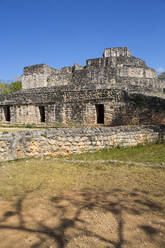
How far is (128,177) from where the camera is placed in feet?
15.3

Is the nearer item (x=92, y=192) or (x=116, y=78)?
(x=92, y=192)

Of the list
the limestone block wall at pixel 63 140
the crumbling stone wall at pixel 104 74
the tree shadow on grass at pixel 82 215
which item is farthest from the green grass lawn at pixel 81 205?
the crumbling stone wall at pixel 104 74

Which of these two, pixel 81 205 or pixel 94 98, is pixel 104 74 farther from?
pixel 81 205

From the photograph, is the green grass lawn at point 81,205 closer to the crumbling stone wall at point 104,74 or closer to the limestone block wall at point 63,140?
the limestone block wall at point 63,140

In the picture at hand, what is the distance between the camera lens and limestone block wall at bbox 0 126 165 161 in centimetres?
619

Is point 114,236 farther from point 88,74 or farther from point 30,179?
point 88,74

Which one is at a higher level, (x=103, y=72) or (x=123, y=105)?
(x=103, y=72)

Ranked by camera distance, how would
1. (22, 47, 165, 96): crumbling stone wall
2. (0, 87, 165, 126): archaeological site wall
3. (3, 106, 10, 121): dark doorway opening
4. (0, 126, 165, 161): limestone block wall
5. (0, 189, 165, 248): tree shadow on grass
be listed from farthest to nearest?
(22, 47, 165, 96): crumbling stone wall
(3, 106, 10, 121): dark doorway opening
(0, 87, 165, 126): archaeological site wall
(0, 126, 165, 161): limestone block wall
(0, 189, 165, 248): tree shadow on grass

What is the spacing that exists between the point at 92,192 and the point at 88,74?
1624cm

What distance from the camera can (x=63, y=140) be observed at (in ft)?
23.0

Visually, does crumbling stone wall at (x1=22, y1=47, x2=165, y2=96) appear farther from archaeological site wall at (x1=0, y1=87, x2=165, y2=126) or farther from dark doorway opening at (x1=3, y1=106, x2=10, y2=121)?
dark doorway opening at (x1=3, y1=106, x2=10, y2=121)

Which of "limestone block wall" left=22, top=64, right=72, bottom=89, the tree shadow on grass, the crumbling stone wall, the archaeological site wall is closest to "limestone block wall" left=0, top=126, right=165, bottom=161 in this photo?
the tree shadow on grass

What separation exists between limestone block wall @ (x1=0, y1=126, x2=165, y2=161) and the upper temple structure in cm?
364

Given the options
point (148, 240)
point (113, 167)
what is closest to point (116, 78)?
point (113, 167)
